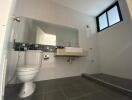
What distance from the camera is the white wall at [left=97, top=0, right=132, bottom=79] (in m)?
2.02

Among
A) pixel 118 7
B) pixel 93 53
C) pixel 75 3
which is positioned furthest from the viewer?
pixel 93 53

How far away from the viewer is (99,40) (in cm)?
300

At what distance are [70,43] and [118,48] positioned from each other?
1394mm

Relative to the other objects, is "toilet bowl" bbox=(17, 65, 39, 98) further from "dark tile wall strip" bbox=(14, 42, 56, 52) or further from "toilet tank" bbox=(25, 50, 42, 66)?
"dark tile wall strip" bbox=(14, 42, 56, 52)

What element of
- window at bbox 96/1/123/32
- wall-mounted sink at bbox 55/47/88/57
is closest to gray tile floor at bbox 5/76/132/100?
wall-mounted sink at bbox 55/47/88/57

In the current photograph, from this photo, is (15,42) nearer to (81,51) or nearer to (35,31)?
(35,31)

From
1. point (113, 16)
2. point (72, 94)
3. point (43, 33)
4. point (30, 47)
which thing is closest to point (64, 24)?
point (43, 33)

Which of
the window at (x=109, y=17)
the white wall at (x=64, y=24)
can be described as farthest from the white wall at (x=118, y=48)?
the white wall at (x=64, y=24)

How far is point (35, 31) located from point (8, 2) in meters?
1.54

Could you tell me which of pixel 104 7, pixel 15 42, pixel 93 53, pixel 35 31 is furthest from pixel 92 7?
pixel 15 42

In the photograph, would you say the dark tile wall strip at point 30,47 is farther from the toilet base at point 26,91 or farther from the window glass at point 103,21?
the window glass at point 103,21

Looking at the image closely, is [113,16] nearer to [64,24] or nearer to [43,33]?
[64,24]

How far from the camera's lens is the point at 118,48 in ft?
7.45

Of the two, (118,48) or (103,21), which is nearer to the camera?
(118,48)
